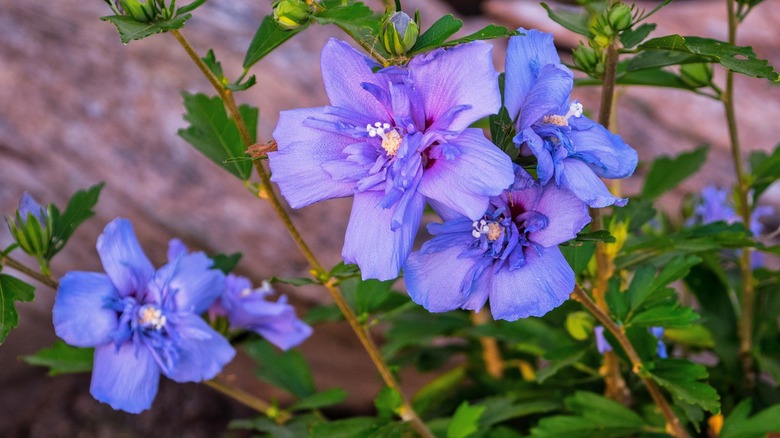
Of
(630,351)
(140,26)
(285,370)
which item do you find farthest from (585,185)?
(285,370)

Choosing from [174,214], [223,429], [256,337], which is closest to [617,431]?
[256,337]

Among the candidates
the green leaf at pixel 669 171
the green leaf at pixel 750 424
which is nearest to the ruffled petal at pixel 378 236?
the green leaf at pixel 750 424

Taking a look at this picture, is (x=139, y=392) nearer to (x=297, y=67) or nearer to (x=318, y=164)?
(x=318, y=164)

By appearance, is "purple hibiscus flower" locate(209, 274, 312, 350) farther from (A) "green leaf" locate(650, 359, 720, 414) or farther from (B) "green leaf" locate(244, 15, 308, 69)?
(A) "green leaf" locate(650, 359, 720, 414)

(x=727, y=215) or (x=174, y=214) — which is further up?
(x=727, y=215)

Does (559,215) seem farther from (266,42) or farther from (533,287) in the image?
(266,42)

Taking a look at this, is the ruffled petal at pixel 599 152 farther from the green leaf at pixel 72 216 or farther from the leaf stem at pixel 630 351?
the green leaf at pixel 72 216

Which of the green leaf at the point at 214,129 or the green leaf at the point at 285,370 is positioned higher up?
the green leaf at the point at 214,129
